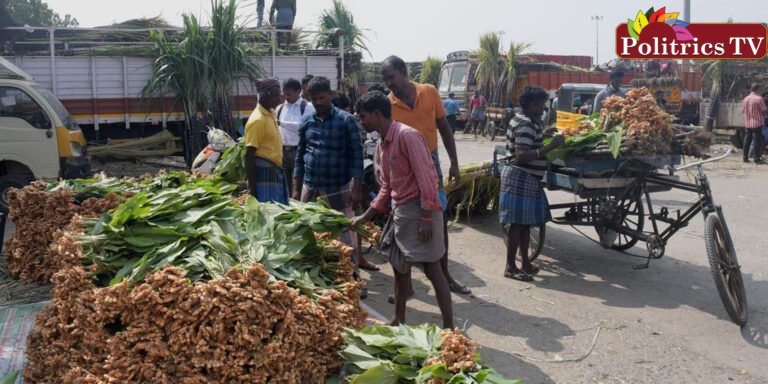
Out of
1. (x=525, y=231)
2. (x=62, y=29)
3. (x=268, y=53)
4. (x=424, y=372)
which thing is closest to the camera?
(x=424, y=372)

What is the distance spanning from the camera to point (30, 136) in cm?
948

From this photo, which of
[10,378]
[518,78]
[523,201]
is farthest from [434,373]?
[518,78]

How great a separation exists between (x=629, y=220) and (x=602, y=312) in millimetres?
1576

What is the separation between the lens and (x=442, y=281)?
458cm

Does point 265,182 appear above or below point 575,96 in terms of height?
below

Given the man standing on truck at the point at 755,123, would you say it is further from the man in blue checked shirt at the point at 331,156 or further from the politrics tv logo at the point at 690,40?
the man in blue checked shirt at the point at 331,156

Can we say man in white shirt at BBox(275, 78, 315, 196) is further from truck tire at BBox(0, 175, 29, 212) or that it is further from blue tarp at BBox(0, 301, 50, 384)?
truck tire at BBox(0, 175, 29, 212)

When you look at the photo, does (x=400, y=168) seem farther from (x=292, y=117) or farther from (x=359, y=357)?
(x=292, y=117)

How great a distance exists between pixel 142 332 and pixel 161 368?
0.19 metres

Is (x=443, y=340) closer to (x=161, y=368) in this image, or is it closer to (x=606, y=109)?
(x=161, y=368)

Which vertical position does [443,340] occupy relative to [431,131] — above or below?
below

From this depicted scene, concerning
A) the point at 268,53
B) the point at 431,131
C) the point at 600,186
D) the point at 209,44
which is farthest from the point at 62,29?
the point at 600,186

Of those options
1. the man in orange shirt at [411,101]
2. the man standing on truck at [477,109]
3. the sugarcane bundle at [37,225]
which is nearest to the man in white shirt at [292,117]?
the man in orange shirt at [411,101]

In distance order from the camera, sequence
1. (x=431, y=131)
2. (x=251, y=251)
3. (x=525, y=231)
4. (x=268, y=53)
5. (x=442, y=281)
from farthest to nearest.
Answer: (x=268, y=53)
(x=525, y=231)
(x=431, y=131)
(x=442, y=281)
(x=251, y=251)
